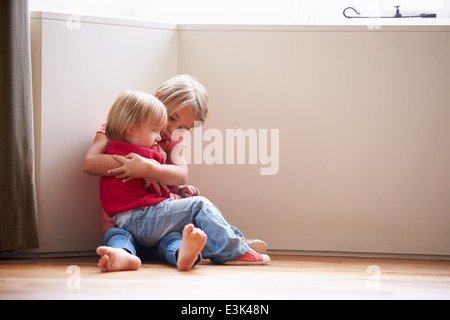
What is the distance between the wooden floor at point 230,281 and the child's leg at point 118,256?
0.08ft

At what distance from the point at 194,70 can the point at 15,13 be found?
57 cm

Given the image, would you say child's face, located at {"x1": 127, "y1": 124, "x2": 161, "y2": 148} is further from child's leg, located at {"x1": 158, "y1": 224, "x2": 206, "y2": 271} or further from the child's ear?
child's leg, located at {"x1": 158, "y1": 224, "x2": 206, "y2": 271}

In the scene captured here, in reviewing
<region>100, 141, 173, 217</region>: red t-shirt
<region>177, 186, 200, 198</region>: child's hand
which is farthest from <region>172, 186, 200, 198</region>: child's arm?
<region>100, 141, 173, 217</region>: red t-shirt

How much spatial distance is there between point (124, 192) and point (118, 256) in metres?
0.27

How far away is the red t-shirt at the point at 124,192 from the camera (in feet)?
5.21

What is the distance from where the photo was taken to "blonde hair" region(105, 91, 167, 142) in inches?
62.0

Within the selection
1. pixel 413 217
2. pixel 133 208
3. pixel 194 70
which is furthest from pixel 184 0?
pixel 413 217

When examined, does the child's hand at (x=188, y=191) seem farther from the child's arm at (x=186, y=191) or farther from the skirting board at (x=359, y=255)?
the skirting board at (x=359, y=255)

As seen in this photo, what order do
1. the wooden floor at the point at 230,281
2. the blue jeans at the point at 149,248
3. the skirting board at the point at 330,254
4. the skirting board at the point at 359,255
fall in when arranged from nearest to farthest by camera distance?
the wooden floor at the point at 230,281 < the blue jeans at the point at 149,248 < the skirting board at the point at 330,254 < the skirting board at the point at 359,255

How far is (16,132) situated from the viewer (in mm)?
1522

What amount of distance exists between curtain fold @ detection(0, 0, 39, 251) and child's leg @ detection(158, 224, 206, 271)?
14.1 inches

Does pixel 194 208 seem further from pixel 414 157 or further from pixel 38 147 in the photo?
pixel 414 157

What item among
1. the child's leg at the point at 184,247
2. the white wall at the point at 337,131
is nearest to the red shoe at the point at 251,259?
the child's leg at the point at 184,247

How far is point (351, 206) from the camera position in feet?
5.96
